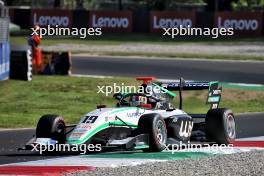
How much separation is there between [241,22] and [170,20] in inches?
156

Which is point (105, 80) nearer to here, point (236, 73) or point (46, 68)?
point (46, 68)

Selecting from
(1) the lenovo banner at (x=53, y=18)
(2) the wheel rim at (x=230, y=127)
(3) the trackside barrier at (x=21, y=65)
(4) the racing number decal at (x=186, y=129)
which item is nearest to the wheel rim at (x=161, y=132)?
(4) the racing number decal at (x=186, y=129)

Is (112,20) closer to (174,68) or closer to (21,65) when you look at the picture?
(174,68)

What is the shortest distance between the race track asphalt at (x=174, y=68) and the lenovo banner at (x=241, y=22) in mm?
12512

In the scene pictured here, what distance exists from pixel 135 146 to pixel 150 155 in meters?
0.31

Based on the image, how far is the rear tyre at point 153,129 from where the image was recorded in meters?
12.6

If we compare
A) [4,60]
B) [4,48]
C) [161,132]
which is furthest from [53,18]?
[161,132]

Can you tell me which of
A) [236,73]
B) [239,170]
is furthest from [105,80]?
[239,170]

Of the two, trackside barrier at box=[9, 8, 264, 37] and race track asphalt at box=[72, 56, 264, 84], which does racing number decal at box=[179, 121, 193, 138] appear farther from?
trackside barrier at box=[9, 8, 264, 37]

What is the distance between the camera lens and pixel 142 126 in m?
12.7

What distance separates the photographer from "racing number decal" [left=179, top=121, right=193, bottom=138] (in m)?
13.6

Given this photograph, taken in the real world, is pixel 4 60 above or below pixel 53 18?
above

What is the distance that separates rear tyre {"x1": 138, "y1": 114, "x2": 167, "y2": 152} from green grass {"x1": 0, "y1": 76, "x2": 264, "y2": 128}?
5.44 m

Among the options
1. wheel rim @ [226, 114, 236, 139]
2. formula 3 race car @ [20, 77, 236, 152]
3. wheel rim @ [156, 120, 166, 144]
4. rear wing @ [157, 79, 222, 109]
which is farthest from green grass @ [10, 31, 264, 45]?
wheel rim @ [156, 120, 166, 144]
